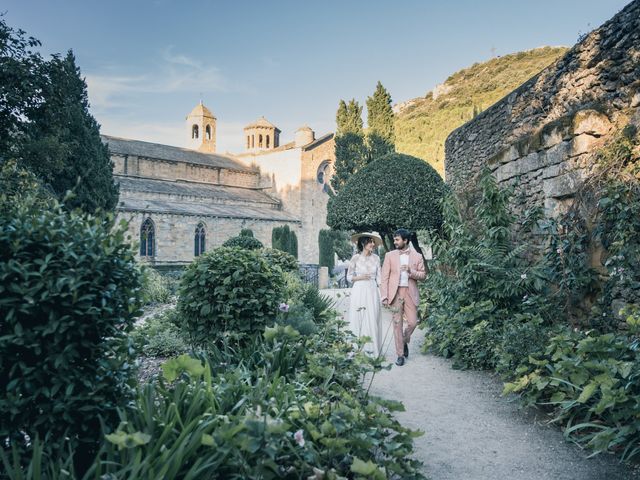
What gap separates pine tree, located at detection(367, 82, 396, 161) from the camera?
25.5 metres

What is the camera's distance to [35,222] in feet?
7.06

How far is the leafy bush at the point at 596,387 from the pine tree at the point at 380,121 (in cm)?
2249

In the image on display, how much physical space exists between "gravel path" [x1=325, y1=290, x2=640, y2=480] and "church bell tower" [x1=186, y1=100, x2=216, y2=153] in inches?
1794

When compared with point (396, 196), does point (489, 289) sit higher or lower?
lower

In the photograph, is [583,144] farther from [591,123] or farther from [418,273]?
[418,273]

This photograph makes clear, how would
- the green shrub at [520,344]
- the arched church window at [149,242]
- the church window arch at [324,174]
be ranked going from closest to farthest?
the green shrub at [520,344], the arched church window at [149,242], the church window arch at [324,174]

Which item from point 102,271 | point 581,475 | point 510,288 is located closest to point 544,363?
point 581,475

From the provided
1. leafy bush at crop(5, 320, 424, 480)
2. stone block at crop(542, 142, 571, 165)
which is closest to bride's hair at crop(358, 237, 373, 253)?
stone block at crop(542, 142, 571, 165)

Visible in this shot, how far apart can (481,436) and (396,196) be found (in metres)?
8.13

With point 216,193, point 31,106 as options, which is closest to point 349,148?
point 216,193

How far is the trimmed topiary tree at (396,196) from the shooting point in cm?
1106

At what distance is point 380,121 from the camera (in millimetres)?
25672

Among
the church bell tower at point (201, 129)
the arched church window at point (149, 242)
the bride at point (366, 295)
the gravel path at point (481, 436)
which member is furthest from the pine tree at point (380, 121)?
the church bell tower at point (201, 129)

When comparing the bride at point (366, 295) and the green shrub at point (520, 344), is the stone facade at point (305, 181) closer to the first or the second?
the bride at point (366, 295)
